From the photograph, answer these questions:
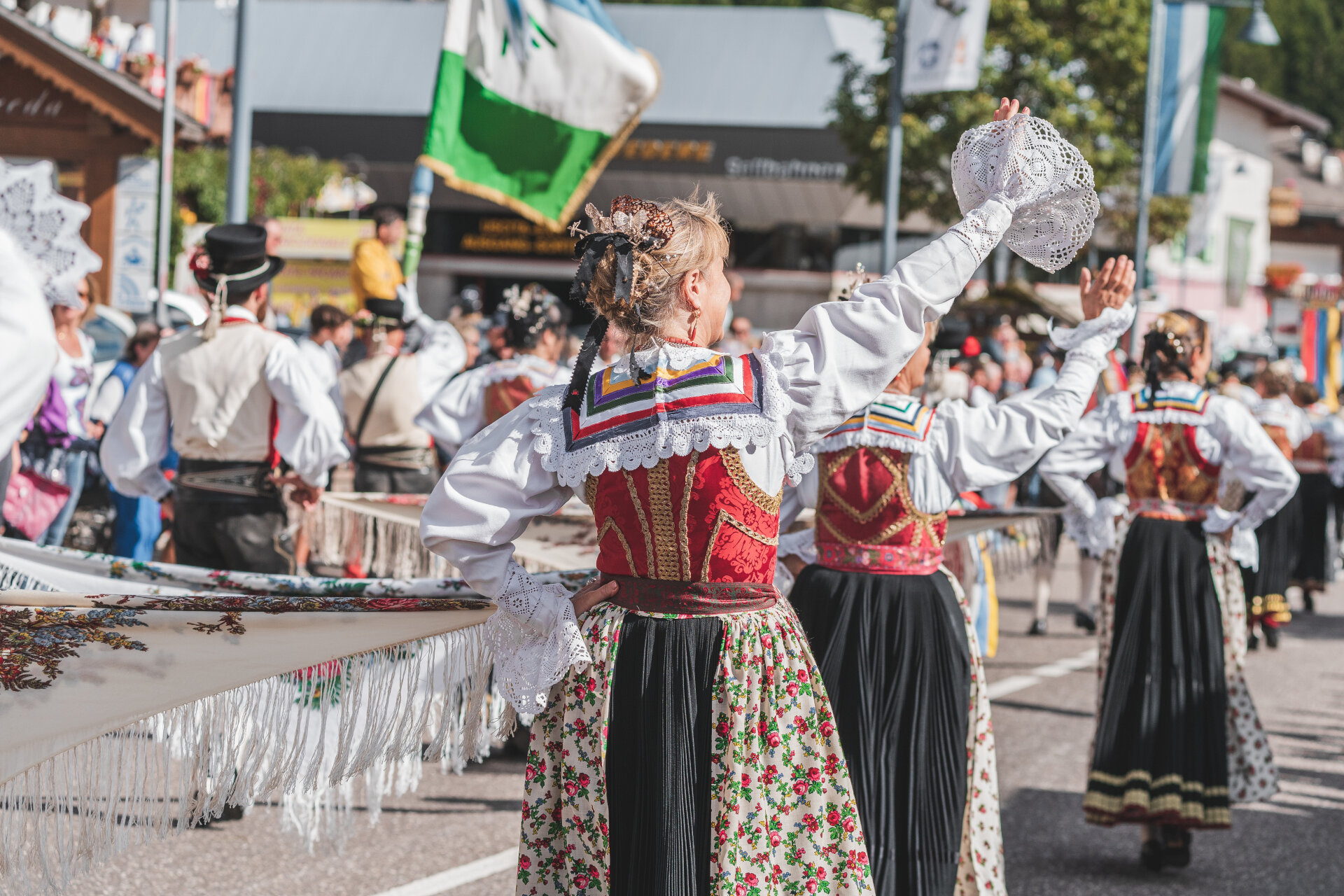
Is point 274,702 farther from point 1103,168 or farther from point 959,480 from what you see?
point 1103,168

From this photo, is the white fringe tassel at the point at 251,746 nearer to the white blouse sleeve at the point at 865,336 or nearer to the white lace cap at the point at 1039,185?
the white blouse sleeve at the point at 865,336

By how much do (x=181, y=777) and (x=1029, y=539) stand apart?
3.36 meters

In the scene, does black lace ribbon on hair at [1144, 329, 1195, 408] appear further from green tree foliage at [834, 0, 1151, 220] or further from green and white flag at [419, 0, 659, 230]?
green tree foliage at [834, 0, 1151, 220]

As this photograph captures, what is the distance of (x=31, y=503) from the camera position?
7000mm

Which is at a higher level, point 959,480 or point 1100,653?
point 959,480

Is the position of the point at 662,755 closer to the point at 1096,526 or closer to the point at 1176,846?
the point at 1176,846

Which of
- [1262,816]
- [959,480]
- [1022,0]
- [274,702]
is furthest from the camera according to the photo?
[1022,0]

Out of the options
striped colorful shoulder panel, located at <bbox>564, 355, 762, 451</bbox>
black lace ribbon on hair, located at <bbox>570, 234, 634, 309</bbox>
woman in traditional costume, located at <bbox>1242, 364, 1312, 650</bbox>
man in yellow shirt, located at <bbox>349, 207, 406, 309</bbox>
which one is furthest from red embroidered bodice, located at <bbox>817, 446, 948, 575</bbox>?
woman in traditional costume, located at <bbox>1242, 364, 1312, 650</bbox>

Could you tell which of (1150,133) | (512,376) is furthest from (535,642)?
(1150,133)

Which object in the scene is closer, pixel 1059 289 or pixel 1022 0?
pixel 1022 0

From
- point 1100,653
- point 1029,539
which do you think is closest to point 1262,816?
point 1100,653

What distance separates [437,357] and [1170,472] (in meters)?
4.23

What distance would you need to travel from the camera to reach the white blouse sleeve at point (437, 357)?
8.12 metres

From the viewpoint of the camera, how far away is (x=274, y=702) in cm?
310
